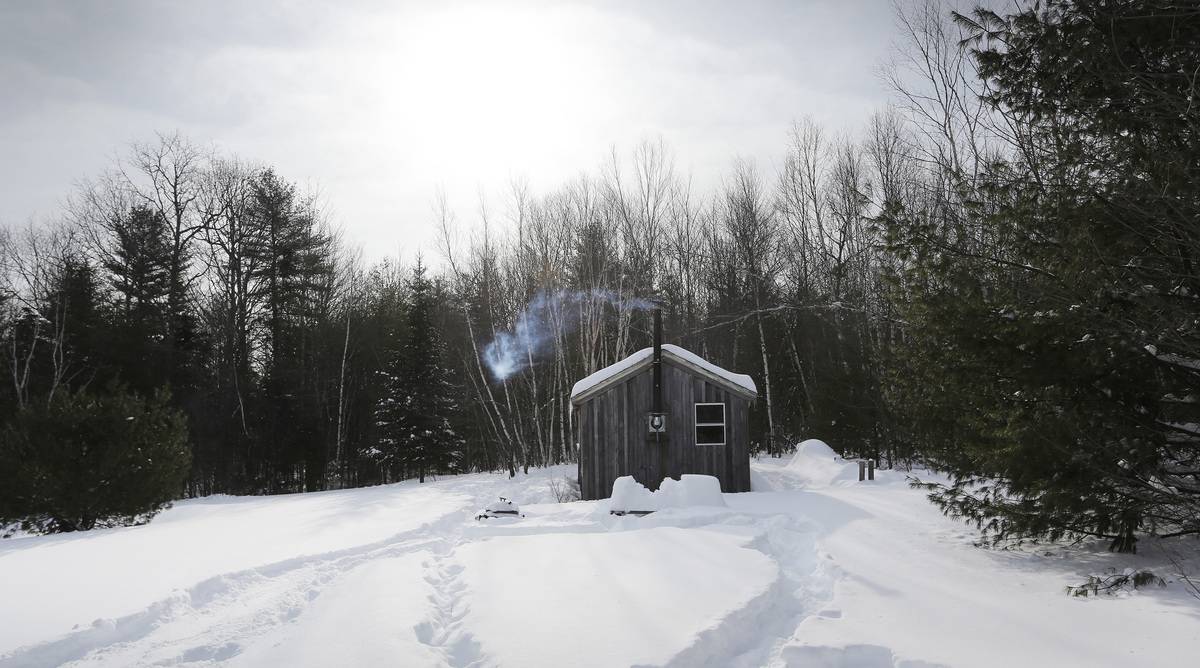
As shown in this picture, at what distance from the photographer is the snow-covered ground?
4.26 meters

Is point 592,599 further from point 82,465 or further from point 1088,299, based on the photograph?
point 82,465

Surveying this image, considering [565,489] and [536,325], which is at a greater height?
[536,325]

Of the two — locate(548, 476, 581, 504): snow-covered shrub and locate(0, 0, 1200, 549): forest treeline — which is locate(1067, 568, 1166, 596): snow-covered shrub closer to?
locate(0, 0, 1200, 549): forest treeline

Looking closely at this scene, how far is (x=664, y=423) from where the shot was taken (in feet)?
47.4

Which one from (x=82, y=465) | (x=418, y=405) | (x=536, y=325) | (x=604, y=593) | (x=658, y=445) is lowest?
(x=604, y=593)

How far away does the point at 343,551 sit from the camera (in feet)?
25.9

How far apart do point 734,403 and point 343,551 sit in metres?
9.10

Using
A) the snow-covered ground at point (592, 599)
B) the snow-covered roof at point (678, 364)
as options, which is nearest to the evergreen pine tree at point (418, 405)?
the snow-covered roof at point (678, 364)

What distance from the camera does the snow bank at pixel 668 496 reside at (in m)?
10.6

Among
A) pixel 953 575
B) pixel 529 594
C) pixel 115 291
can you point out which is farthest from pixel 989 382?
pixel 115 291

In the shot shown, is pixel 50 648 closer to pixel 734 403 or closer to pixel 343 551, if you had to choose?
pixel 343 551

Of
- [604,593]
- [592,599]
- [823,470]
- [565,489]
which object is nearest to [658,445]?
[565,489]

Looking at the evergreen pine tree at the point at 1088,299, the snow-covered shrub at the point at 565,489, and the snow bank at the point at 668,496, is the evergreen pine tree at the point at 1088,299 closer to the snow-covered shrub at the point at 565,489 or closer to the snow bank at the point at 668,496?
the snow bank at the point at 668,496

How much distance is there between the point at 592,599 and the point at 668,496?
5483mm
